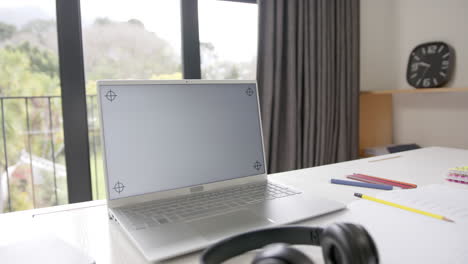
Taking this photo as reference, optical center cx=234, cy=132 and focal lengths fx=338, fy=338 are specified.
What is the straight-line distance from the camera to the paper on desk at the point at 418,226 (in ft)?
1.45

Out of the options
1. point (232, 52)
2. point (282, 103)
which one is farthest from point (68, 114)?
point (282, 103)

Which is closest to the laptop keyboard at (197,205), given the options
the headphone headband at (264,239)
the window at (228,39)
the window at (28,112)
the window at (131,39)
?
the headphone headband at (264,239)

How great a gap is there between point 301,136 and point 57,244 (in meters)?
1.96

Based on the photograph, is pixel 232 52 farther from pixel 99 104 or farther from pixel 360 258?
pixel 360 258

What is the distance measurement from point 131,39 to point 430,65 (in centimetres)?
203

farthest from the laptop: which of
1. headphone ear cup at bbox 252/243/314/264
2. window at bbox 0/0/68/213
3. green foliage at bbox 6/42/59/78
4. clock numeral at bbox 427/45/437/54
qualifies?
clock numeral at bbox 427/45/437/54

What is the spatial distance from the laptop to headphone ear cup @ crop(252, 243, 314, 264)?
158 millimetres

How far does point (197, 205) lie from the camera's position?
63cm

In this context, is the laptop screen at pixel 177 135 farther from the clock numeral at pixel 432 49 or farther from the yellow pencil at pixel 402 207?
the clock numeral at pixel 432 49

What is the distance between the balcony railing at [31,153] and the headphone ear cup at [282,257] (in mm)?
2475

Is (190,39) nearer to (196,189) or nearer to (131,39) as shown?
(131,39)

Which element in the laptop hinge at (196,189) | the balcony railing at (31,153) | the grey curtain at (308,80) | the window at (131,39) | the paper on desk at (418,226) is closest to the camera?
the paper on desk at (418,226)

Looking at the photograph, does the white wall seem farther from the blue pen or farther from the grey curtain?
the blue pen

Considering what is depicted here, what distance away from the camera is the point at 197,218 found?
0.56m
